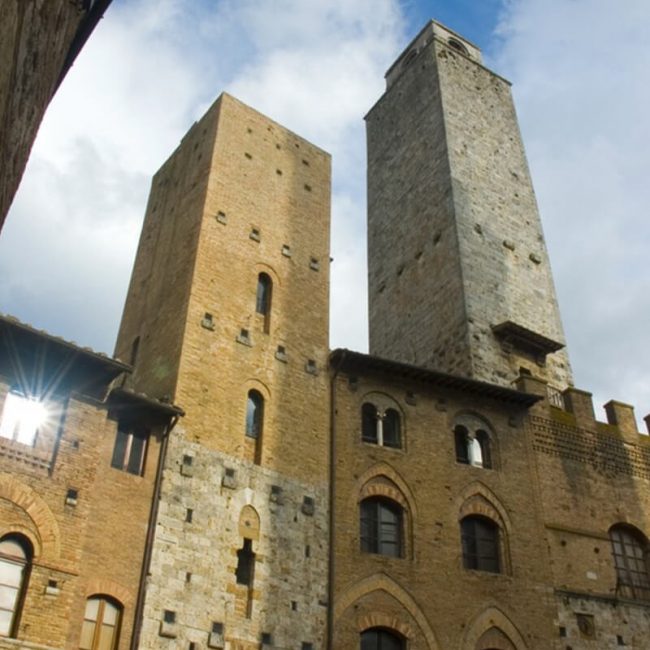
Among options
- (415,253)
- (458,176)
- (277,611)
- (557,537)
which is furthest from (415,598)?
(458,176)

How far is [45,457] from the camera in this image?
13.9 m

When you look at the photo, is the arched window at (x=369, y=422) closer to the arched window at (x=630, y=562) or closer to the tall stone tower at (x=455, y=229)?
the tall stone tower at (x=455, y=229)

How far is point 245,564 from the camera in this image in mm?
15375

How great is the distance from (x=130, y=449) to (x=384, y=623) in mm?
5833

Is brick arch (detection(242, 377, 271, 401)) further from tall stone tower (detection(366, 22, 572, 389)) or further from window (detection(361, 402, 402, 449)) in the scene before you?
tall stone tower (detection(366, 22, 572, 389))

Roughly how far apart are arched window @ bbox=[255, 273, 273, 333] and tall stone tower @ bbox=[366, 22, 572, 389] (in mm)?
6022

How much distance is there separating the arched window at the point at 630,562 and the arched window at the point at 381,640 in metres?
5.67

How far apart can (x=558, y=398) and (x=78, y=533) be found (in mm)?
13336

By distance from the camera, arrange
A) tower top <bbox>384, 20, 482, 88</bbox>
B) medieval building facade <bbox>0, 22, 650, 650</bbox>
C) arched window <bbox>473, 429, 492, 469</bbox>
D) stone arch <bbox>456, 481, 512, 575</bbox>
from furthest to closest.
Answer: tower top <bbox>384, 20, 482, 88</bbox> < arched window <bbox>473, 429, 492, 469</bbox> < stone arch <bbox>456, 481, 512, 575</bbox> < medieval building facade <bbox>0, 22, 650, 650</bbox>

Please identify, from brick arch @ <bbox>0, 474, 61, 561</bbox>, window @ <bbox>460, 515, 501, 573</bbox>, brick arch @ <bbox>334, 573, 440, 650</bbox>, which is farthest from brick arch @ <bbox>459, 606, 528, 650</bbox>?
brick arch @ <bbox>0, 474, 61, 561</bbox>

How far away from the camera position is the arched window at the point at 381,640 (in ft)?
51.9

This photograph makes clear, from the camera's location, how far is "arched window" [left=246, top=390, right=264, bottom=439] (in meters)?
17.0

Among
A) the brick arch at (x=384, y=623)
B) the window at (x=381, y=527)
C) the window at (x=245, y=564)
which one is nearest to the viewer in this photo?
the window at (x=245, y=564)

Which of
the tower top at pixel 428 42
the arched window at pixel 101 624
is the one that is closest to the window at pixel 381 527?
the arched window at pixel 101 624
